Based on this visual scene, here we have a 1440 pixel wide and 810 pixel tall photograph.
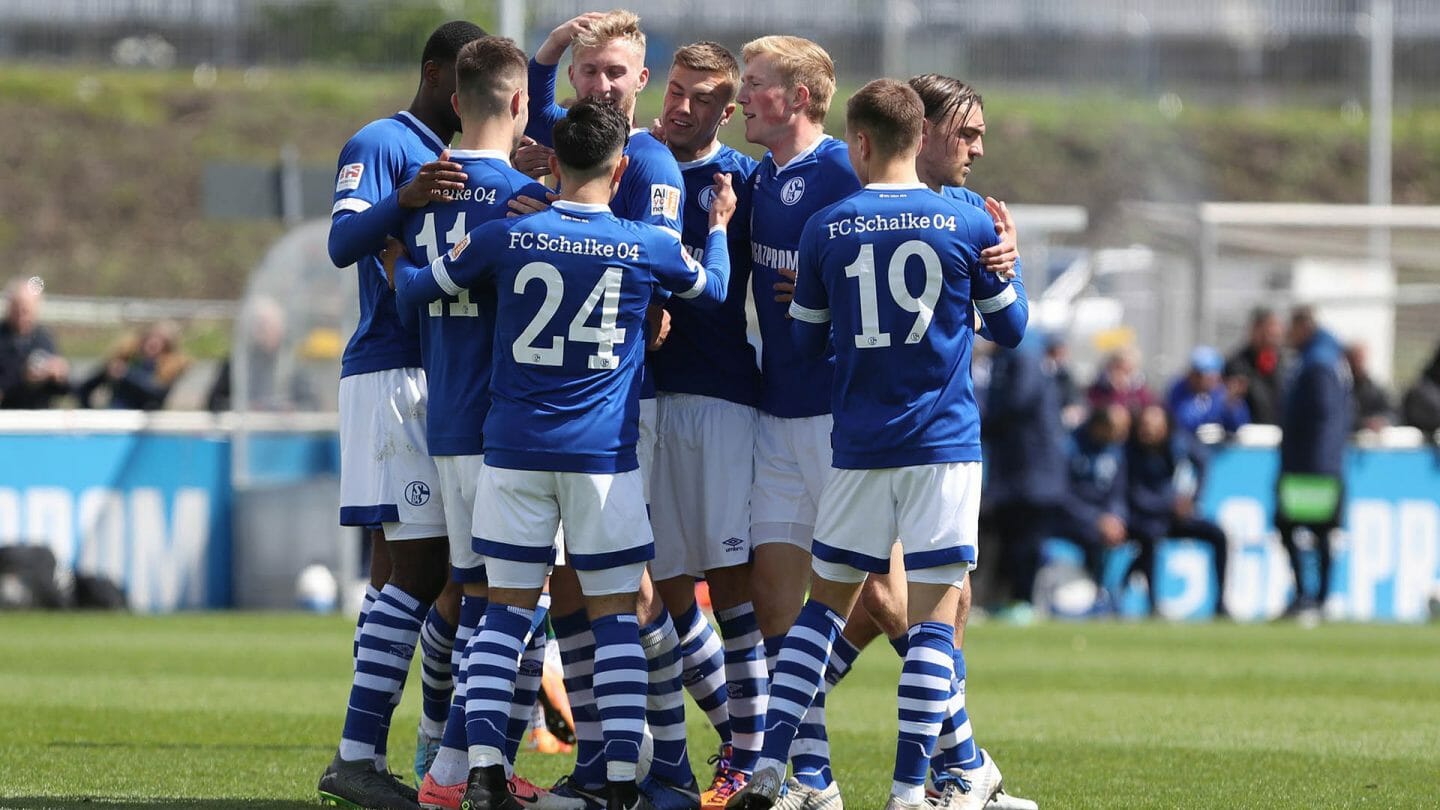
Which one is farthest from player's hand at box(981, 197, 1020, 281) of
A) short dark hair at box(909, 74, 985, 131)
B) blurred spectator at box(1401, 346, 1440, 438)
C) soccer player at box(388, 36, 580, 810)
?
blurred spectator at box(1401, 346, 1440, 438)

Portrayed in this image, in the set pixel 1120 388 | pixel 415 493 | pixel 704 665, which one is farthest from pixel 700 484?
pixel 1120 388

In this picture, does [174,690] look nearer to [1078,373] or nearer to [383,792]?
[383,792]

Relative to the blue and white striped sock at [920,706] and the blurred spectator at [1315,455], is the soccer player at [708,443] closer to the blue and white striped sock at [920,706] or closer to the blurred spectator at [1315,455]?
the blue and white striped sock at [920,706]

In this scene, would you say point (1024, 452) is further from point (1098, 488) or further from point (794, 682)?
point (794, 682)

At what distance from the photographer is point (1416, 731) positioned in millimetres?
9344

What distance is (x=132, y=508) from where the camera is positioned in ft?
57.1

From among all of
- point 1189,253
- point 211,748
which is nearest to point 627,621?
point 211,748

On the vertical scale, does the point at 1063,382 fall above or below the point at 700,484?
above

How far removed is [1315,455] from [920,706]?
38.8 feet

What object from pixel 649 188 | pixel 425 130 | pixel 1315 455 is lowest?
pixel 1315 455

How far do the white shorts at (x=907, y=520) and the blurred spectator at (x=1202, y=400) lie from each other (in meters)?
12.4

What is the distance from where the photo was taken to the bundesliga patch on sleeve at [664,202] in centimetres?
667

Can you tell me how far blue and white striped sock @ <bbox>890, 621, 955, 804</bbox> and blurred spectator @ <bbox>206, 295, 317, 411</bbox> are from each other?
1235 centimetres

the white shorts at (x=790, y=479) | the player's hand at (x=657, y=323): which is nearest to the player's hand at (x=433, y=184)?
the player's hand at (x=657, y=323)
